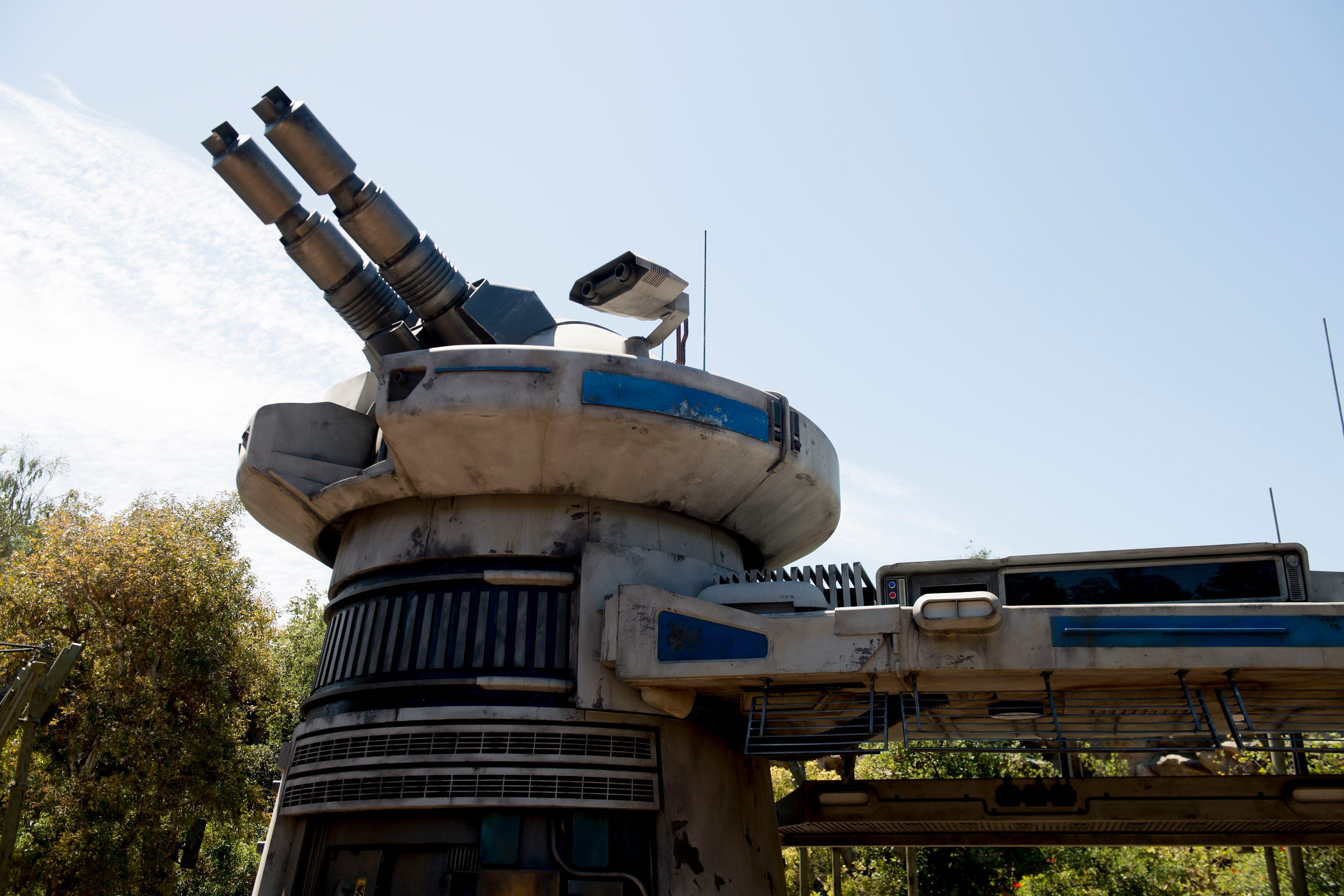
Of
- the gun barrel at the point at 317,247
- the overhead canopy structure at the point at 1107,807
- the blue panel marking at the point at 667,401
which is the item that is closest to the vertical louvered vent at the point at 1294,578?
the overhead canopy structure at the point at 1107,807

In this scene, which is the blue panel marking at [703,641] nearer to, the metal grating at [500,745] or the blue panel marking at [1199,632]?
the metal grating at [500,745]

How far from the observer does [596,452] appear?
12891mm

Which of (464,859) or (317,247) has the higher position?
(317,247)

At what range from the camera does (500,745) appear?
11.8 metres

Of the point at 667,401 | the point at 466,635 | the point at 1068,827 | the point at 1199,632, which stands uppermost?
the point at 667,401

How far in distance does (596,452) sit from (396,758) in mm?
4174

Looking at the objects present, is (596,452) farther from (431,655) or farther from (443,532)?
(431,655)

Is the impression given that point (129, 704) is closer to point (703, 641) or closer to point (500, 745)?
point (500, 745)

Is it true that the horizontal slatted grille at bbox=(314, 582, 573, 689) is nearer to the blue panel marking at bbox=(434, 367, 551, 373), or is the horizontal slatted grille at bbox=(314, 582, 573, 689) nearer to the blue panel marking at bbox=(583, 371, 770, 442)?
the blue panel marking at bbox=(583, 371, 770, 442)

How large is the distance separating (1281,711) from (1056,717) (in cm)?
332

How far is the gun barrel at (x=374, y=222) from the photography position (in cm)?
1380

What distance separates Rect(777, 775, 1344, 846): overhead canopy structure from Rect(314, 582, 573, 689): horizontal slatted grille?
3.67m

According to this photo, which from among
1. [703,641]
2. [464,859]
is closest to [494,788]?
[464,859]

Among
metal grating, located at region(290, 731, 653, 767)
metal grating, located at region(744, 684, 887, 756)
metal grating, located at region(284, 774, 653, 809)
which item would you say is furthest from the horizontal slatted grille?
metal grating, located at region(744, 684, 887, 756)
